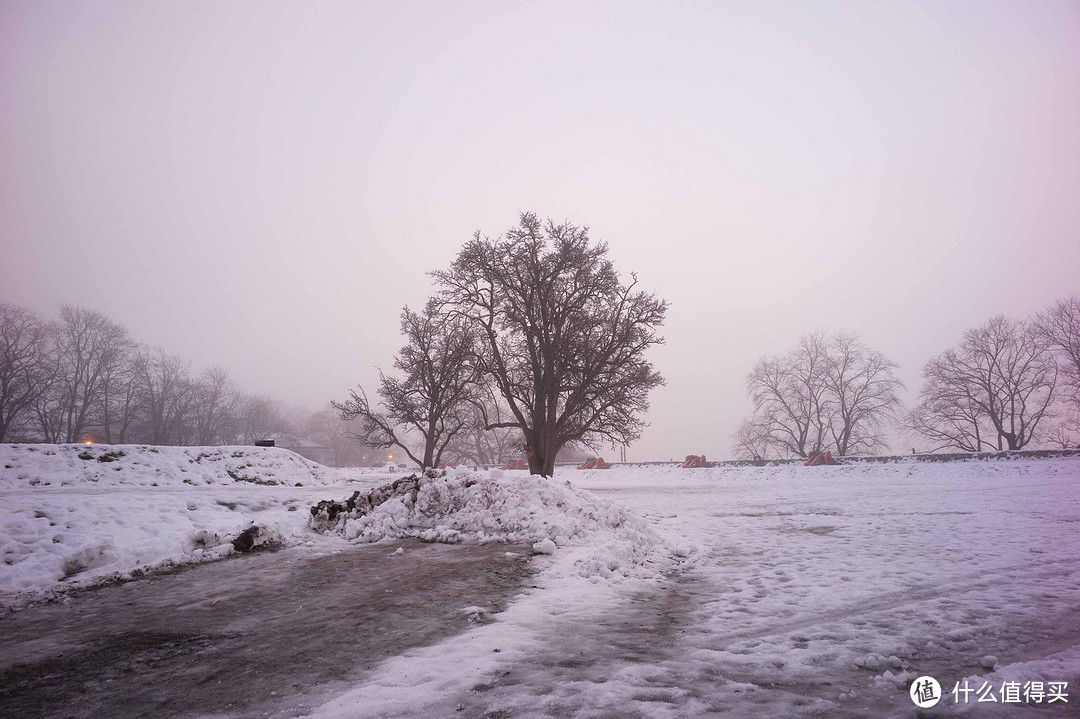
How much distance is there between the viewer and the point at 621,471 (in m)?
41.1

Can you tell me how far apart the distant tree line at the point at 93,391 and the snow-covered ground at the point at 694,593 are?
32060 mm

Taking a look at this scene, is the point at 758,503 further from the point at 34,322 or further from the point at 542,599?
the point at 34,322

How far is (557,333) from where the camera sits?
18.3 meters

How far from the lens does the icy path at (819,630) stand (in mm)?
2820

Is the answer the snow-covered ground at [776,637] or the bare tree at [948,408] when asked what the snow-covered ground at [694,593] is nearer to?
the snow-covered ground at [776,637]

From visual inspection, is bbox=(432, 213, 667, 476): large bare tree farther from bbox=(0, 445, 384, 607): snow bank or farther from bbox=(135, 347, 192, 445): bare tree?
bbox=(135, 347, 192, 445): bare tree

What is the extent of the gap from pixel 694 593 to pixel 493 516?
4.20 metres

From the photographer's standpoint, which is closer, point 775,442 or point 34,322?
point 34,322

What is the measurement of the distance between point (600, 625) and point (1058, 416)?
162ft

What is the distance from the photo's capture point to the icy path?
2820 millimetres

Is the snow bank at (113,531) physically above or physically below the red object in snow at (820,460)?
below

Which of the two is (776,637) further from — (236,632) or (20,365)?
(20,365)

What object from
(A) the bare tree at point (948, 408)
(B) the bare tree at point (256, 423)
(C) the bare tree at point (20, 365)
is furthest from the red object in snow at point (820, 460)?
(B) the bare tree at point (256, 423)

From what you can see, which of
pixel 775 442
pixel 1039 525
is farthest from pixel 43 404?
pixel 775 442
